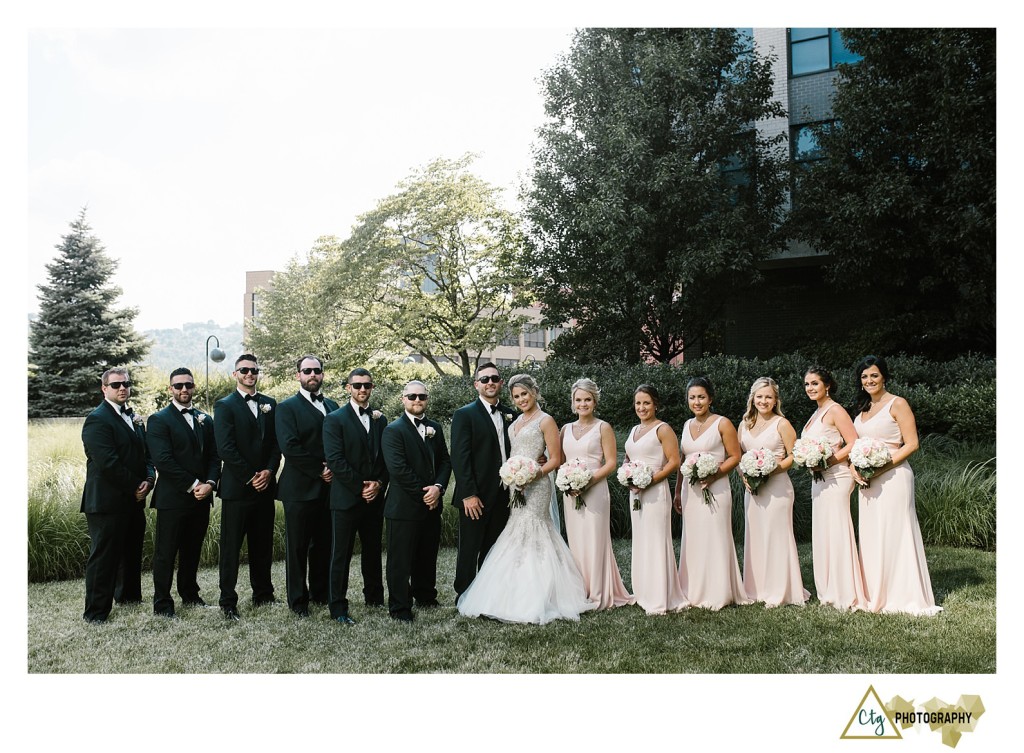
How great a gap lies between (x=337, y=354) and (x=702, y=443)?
63.0 feet

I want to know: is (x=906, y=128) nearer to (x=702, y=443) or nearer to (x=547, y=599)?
(x=702, y=443)

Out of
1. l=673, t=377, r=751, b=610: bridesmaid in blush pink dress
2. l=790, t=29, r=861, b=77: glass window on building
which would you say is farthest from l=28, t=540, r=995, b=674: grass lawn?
l=790, t=29, r=861, b=77: glass window on building

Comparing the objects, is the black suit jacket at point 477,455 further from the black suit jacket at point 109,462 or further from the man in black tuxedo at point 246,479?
the black suit jacket at point 109,462

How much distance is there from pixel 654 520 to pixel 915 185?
1332cm

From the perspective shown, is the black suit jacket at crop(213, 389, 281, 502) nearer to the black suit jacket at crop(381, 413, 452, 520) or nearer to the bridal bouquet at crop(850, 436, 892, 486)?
the black suit jacket at crop(381, 413, 452, 520)

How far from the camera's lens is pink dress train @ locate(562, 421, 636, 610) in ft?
25.0

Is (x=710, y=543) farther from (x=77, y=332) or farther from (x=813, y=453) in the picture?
(x=77, y=332)

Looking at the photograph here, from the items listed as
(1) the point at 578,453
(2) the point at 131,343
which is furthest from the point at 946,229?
(2) the point at 131,343

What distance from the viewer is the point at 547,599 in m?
7.14

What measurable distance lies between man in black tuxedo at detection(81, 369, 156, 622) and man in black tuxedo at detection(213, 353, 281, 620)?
83 cm

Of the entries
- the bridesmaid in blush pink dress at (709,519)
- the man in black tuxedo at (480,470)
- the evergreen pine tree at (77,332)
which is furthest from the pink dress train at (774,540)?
the evergreen pine tree at (77,332)

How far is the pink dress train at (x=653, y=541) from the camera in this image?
750 centimetres

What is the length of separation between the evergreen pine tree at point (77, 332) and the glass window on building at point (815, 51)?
2354 cm

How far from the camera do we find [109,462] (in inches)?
294
